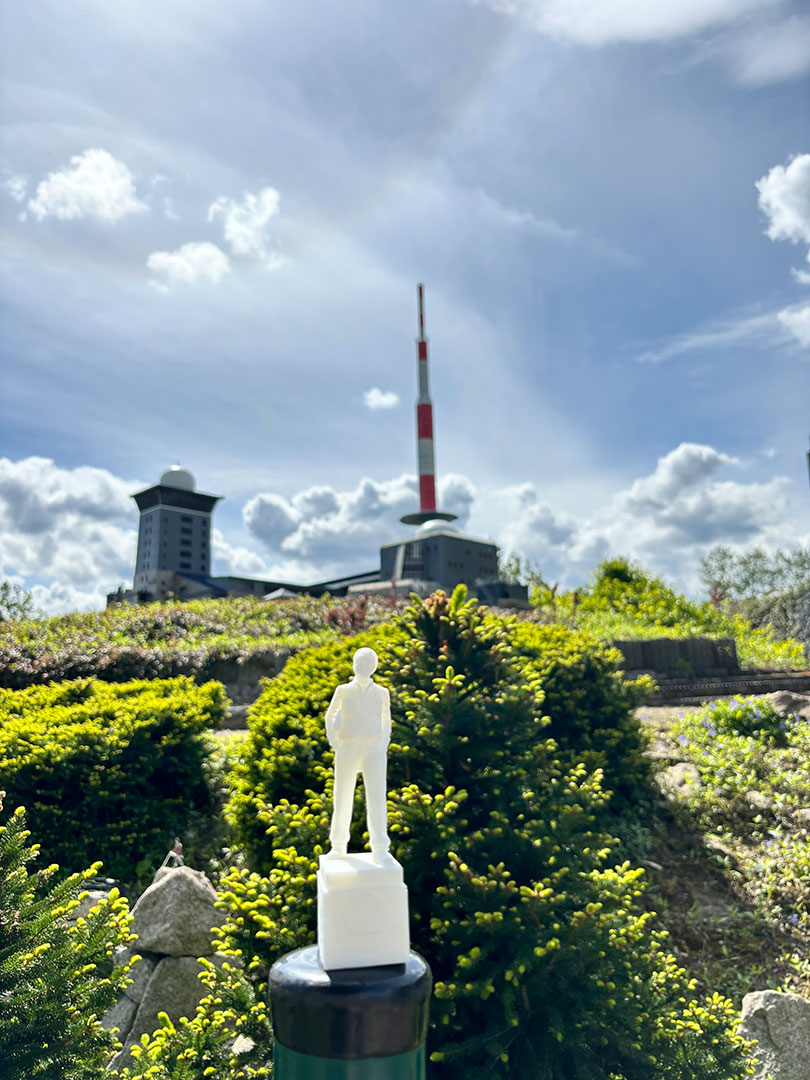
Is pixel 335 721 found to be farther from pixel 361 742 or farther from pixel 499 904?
pixel 499 904

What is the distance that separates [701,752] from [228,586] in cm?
5018

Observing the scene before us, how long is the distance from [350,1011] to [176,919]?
2849mm

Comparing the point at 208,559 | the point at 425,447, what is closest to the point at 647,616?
the point at 425,447

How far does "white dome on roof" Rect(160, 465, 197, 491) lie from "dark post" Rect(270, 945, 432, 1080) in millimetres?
62576

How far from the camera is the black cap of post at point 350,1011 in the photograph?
2.01m

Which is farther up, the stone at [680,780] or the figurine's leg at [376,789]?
the figurine's leg at [376,789]

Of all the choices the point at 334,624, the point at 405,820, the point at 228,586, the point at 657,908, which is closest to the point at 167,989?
the point at 405,820

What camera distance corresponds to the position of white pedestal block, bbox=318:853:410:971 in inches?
86.5

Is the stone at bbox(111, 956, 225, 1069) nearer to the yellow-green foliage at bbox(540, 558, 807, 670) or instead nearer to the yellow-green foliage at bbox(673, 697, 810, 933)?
the yellow-green foliage at bbox(673, 697, 810, 933)

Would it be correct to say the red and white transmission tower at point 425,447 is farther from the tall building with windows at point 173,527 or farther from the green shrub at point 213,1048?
the green shrub at point 213,1048

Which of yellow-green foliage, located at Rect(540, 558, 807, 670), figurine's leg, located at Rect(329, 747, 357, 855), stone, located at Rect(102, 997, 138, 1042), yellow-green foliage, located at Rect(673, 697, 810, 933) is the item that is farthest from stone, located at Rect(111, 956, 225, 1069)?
yellow-green foliage, located at Rect(540, 558, 807, 670)

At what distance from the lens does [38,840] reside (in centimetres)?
546

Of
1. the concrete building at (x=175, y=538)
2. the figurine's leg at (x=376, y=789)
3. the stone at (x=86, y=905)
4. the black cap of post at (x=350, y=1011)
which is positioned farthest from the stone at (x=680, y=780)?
the concrete building at (x=175, y=538)

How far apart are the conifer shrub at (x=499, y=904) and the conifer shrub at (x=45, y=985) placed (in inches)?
29.4
